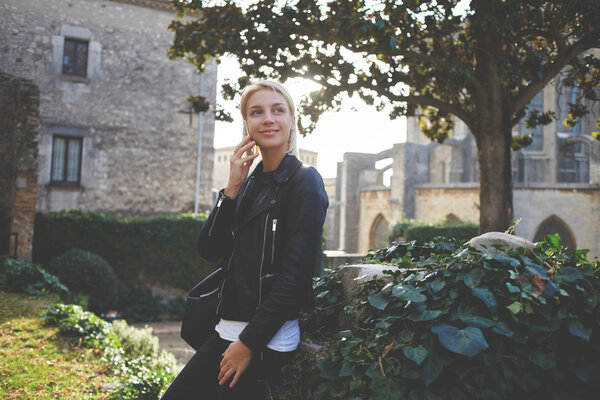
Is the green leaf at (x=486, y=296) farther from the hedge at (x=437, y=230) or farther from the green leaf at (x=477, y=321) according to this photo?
the hedge at (x=437, y=230)

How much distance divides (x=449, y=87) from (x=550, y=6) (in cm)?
186

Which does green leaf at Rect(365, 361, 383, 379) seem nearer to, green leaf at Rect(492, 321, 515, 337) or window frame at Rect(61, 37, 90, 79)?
green leaf at Rect(492, 321, 515, 337)

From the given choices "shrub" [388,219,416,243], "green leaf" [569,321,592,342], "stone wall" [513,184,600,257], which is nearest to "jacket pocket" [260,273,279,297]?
"green leaf" [569,321,592,342]

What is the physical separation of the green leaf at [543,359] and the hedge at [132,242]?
11.5 metres

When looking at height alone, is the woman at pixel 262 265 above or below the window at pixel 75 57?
below

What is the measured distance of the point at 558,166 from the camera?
91.7ft

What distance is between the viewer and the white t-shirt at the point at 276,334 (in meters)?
2.13

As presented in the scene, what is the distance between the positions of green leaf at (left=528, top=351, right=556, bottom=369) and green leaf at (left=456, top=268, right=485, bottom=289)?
360 millimetres

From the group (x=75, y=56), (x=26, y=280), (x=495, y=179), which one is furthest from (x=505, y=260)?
(x=75, y=56)

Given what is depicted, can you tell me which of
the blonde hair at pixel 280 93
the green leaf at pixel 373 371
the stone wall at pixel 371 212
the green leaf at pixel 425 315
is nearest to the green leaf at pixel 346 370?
the green leaf at pixel 373 371

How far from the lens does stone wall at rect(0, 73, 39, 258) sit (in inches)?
432

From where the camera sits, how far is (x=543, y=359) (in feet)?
6.41

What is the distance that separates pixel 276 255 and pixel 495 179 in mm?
6161

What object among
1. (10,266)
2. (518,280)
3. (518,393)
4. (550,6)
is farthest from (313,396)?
(10,266)
